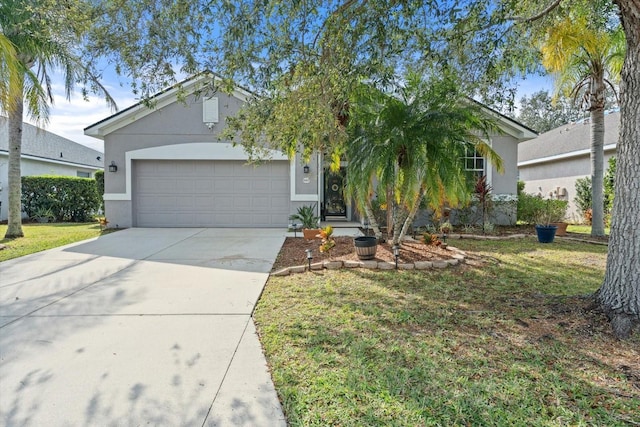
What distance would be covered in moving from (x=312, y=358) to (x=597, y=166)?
36.5ft

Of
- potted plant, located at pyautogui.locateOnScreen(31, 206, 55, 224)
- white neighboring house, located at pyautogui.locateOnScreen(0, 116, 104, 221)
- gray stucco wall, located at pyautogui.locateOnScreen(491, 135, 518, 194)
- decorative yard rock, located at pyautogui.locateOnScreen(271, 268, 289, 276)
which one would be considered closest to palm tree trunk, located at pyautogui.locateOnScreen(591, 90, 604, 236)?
gray stucco wall, located at pyautogui.locateOnScreen(491, 135, 518, 194)

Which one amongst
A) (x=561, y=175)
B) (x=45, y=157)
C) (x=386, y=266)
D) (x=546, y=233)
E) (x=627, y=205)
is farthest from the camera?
(x=45, y=157)

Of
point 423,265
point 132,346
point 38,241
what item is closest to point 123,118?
point 38,241

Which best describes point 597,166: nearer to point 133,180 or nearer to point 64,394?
point 64,394

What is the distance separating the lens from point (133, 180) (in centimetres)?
1256

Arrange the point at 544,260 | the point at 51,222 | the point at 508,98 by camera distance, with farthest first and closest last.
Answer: the point at 51,222
the point at 544,260
the point at 508,98

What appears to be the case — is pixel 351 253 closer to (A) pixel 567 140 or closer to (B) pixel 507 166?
(B) pixel 507 166

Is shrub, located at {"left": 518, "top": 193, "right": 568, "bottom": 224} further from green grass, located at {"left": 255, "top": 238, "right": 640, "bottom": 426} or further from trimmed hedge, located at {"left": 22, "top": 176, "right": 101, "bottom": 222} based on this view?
trimmed hedge, located at {"left": 22, "top": 176, "right": 101, "bottom": 222}

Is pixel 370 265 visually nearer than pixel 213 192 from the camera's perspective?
Yes

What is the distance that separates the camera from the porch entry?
1432 centimetres

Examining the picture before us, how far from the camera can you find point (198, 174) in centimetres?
1258

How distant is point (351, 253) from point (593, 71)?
9.06 meters

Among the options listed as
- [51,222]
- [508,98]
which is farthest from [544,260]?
[51,222]

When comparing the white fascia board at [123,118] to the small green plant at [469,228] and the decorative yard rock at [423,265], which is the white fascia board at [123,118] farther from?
the small green plant at [469,228]
